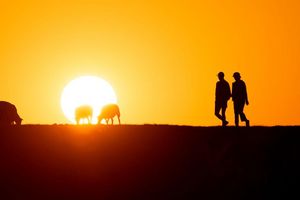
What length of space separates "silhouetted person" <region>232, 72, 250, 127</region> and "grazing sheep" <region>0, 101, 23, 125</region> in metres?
13.3

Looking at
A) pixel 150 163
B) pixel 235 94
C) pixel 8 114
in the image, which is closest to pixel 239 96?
pixel 235 94

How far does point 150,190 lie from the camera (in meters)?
31.3

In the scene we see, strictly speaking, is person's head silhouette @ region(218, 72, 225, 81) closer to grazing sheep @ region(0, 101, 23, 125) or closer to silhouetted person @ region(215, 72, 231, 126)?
silhouetted person @ region(215, 72, 231, 126)

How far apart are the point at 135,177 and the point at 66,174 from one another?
301 cm

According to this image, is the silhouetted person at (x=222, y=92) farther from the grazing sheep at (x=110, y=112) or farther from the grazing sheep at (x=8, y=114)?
the grazing sheep at (x=110, y=112)

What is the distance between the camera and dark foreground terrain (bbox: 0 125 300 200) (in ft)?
103

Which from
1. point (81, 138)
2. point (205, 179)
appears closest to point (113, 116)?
point (81, 138)

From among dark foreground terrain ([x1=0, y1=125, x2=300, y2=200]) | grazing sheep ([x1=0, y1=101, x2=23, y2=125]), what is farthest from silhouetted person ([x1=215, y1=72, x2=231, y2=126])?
grazing sheep ([x1=0, y1=101, x2=23, y2=125])

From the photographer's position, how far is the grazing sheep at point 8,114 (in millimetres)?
40562

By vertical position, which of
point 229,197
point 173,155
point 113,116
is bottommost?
point 229,197

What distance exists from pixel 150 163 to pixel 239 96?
5121 millimetres

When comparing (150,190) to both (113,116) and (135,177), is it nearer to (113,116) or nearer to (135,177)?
(135,177)

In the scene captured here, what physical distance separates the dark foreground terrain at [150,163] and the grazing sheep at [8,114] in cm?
573

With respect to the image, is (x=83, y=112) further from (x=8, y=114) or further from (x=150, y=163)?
(x=150, y=163)
